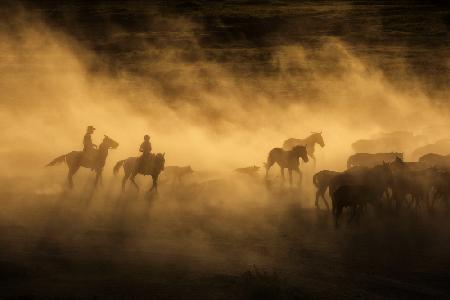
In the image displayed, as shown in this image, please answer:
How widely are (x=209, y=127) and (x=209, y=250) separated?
22785 mm

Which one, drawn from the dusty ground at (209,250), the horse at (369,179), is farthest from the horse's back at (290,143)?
the horse at (369,179)

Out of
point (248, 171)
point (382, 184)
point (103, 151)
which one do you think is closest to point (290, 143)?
point (248, 171)

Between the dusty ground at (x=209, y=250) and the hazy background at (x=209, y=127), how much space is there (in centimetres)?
6

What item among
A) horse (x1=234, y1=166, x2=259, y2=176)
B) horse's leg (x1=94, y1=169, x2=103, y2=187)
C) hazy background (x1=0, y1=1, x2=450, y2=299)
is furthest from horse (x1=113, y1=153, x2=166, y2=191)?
horse (x1=234, y1=166, x2=259, y2=176)

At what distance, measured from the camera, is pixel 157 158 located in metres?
24.5

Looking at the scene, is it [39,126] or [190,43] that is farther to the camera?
[190,43]

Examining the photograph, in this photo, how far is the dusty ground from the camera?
46.3 ft

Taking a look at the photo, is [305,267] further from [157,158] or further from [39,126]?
[39,126]

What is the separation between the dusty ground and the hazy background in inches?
2.3

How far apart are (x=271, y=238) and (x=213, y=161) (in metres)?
13.7

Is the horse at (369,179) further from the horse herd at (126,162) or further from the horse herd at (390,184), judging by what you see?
the horse herd at (126,162)

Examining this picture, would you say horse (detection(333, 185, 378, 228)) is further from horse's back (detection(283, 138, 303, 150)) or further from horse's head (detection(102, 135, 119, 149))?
horse's back (detection(283, 138, 303, 150))

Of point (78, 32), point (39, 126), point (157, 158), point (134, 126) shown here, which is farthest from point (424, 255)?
point (78, 32)

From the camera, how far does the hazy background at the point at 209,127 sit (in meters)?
15.4
